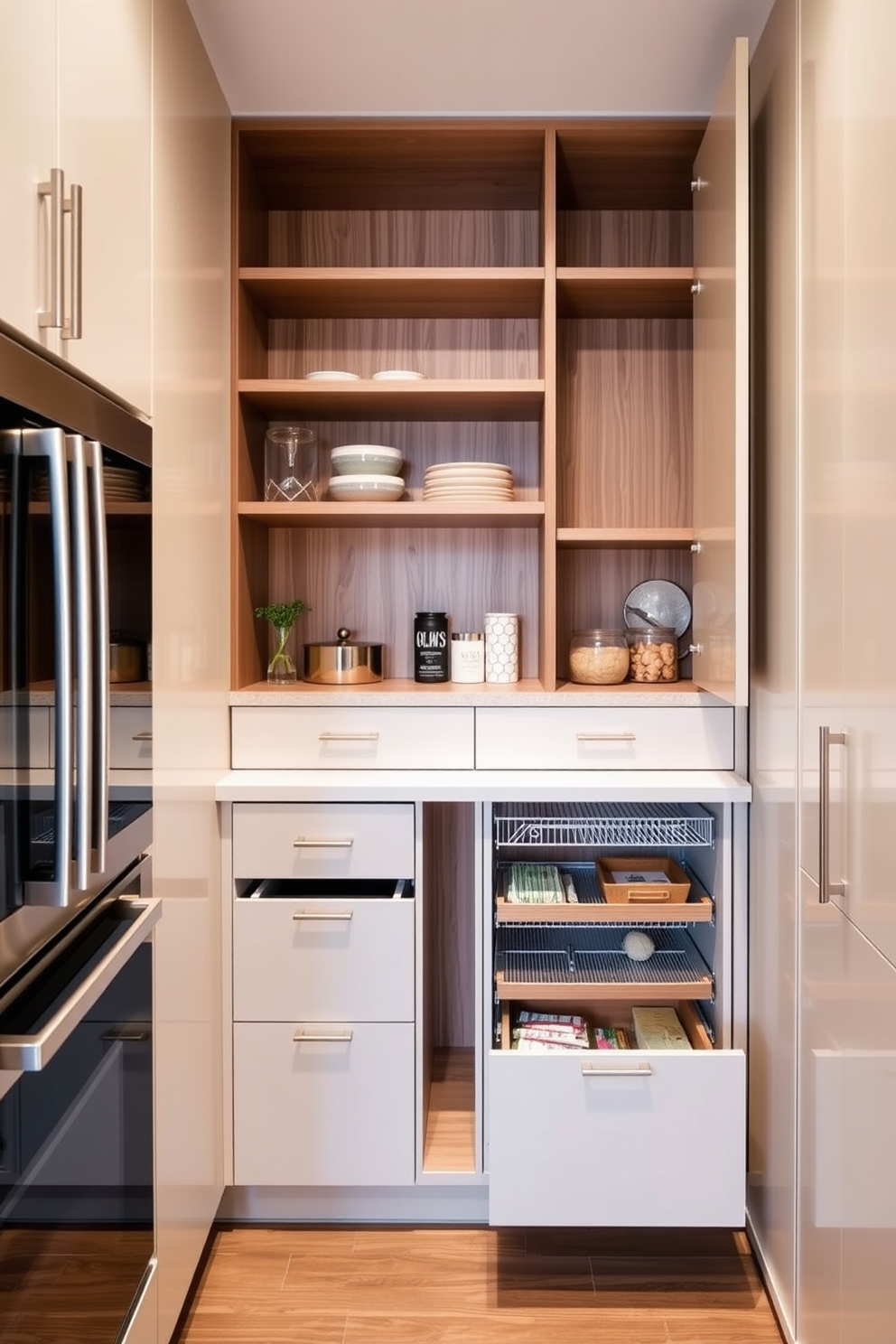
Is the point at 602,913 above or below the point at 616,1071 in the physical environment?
above

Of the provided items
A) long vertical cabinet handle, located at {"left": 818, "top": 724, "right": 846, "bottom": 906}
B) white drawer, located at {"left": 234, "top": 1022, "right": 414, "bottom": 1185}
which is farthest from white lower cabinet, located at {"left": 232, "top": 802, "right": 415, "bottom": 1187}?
long vertical cabinet handle, located at {"left": 818, "top": 724, "right": 846, "bottom": 906}

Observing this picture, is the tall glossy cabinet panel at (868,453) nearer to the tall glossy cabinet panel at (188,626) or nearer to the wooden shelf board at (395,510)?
the wooden shelf board at (395,510)

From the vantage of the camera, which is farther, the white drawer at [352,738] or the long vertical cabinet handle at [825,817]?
the white drawer at [352,738]

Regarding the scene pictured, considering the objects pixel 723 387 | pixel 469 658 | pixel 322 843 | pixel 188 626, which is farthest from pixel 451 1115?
pixel 723 387

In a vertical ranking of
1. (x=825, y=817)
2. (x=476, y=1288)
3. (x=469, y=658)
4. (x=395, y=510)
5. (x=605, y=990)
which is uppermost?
(x=395, y=510)

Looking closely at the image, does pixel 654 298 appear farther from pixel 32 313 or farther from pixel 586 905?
pixel 32 313

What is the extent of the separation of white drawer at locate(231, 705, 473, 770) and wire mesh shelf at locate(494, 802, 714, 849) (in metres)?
0.20

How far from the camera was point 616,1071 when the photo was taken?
1.68 meters

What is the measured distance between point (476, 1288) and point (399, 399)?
1782mm

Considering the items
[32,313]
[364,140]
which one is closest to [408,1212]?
[32,313]

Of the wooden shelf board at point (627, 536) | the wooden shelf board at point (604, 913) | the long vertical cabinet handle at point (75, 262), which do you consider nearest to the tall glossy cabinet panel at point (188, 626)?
the long vertical cabinet handle at point (75, 262)

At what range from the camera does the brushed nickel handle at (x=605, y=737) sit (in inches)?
76.5

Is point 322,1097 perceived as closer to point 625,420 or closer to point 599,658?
point 599,658

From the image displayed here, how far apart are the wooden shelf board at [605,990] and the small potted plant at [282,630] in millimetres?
819
